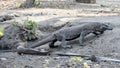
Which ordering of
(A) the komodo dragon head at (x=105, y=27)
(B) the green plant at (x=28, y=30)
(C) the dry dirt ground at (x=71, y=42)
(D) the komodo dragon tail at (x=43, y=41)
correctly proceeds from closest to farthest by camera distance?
(C) the dry dirt ground at (x=71, y=42) < (A) the komodo dragon head at (x=105, y=27) < (D) the komodo dragon tail at (x=43, y=41) < (B) the green plant at (x=28, y=30)

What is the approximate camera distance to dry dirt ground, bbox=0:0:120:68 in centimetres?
810

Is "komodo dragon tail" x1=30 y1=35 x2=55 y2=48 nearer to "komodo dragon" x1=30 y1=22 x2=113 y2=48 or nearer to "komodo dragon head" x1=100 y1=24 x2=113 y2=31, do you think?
"komodo dragon" x1=30 y1=22 x2=113 y2=48

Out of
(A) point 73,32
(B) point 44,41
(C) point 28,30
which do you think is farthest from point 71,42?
(C) point 28,30

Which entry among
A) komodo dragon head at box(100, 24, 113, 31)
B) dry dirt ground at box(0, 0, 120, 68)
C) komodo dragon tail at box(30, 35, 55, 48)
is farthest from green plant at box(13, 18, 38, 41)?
komodo dragon head at box(100, 24, 113, 31)

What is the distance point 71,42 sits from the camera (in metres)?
10.6

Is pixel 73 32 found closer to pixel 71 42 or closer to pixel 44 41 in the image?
pixel 71 42

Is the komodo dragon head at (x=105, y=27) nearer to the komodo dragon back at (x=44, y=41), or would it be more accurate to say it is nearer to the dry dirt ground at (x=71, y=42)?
the dry dirt ground at (x=71, y=42)

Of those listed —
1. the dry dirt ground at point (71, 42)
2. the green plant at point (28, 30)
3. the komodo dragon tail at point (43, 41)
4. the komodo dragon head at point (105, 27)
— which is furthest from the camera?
the green plant at point (28, 30)

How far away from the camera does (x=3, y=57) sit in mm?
9289

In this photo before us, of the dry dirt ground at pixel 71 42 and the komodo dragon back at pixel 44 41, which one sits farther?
the komodo dragon back at pixel 44 41

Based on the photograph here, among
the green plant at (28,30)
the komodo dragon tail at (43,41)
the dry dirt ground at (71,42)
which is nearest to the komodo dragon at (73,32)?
the komodo dragon tail at (43,41)

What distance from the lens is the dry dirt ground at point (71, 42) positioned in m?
8.10

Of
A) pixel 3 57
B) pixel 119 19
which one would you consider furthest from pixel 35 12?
pixel 3 57

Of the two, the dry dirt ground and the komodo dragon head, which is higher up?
the komodo dragon head
